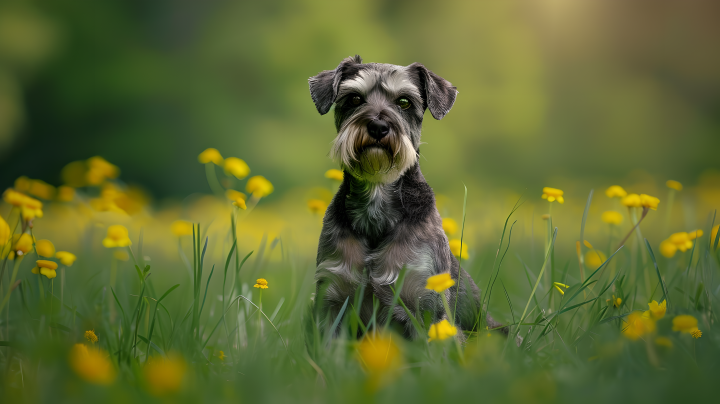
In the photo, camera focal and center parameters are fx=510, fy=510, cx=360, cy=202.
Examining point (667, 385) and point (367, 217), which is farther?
point (367, 217)

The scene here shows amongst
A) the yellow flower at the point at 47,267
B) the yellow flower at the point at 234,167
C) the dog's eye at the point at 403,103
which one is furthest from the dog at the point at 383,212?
the yellow flower at the point at 47,267

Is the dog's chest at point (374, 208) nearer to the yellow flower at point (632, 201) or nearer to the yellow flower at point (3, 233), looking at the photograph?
the yellow flower at point (632, 201)

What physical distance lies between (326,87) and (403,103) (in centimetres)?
54

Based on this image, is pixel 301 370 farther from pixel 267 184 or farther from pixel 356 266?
pixel 267 184

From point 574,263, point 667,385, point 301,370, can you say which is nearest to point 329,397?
point 301,370

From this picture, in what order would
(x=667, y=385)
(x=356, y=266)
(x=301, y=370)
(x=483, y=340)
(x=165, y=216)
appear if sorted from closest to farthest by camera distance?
(x=667, y=385) → (x=301, y=370) → (x=483, y=340) → (x=356, y=266) → (x=165, y=216)

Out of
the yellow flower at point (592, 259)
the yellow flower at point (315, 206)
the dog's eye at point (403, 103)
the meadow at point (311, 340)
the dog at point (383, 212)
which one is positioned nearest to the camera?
the meadow at point (311, 340)

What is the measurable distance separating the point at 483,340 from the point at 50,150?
12.9 metres

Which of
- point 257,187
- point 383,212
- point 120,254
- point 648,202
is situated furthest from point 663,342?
point 120,254

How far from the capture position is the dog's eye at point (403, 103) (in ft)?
11.1

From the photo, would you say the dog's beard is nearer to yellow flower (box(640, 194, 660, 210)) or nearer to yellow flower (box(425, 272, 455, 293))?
yellow flower (box(425, 272, 455, 293))

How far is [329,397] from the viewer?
1886 millimetres

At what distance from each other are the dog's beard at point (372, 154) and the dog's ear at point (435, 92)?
35cm

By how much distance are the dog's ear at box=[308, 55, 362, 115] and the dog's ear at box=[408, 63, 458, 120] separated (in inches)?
18.9
